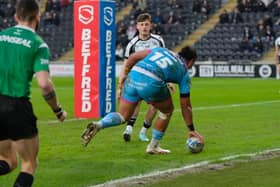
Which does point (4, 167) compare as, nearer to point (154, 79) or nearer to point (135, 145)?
point (154, 79)

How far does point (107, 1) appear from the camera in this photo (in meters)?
16.3

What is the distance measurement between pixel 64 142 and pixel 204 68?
90.5ft

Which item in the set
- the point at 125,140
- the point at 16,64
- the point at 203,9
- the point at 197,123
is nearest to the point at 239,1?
the point at 203,9

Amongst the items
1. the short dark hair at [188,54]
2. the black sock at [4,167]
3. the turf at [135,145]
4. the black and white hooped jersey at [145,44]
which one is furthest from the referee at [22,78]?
the black and white hooped jersey at [145,44]

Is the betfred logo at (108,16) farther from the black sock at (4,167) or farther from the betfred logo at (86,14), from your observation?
the black sock at (4,167)

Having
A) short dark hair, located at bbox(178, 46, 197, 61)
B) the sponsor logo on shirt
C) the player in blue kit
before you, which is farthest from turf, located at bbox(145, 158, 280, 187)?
the sponsor logo on shirt

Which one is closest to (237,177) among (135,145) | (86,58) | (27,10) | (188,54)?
(188,54)

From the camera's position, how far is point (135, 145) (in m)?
11.4

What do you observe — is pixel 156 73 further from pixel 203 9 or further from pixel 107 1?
pixel 203 9

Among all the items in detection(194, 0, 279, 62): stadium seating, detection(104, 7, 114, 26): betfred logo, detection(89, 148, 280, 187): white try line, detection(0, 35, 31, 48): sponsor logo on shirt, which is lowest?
detection(194, 0, 279, 62): stadium seating

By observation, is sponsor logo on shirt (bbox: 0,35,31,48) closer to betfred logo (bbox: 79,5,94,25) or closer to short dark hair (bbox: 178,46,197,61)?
Answer: short dark hair (bbox: 178,46,197,61)

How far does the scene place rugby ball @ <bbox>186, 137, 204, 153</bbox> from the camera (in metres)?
10.1

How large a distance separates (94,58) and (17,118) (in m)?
10.1

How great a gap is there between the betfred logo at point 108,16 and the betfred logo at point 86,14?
0.30 m
